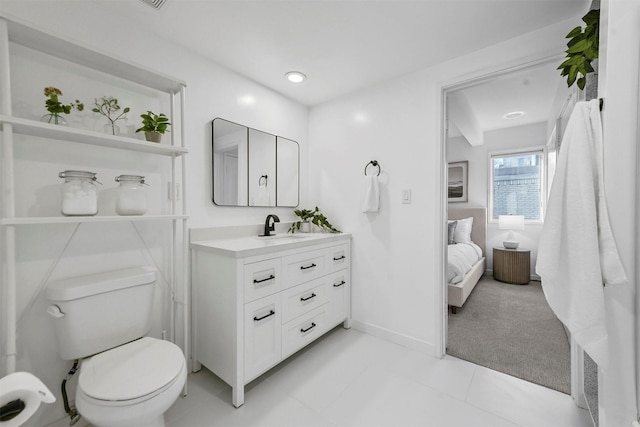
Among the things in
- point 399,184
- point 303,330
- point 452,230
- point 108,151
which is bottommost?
point 303,330

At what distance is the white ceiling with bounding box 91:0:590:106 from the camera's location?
151 centimetres

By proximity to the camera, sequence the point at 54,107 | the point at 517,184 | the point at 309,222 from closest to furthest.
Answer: the point at 54,107, the point at 309,222, the point at 517,184

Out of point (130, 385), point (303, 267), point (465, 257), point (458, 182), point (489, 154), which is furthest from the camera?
point (458, 182)

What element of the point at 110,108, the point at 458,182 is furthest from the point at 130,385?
the point at 458,182

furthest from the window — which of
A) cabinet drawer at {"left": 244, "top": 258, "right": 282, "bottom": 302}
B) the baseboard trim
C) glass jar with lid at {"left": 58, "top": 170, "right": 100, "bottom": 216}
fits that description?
glass jar with lid at {"left": 58, "top": 170, "right": 100, "bottom": 216}

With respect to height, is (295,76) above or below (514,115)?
below

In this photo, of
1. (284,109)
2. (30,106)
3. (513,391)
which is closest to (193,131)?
(30,106)

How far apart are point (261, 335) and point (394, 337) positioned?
120cm

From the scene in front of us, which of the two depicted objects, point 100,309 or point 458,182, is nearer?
point 100,309

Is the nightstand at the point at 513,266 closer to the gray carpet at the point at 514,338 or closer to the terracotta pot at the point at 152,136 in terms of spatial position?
the gray carpet at the point at 514,338

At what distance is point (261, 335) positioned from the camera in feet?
5.49

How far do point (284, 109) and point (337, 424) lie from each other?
2456mm

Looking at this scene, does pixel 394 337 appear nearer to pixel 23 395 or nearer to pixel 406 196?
pixel 406 196

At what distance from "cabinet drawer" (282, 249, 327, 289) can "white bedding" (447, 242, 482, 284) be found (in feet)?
4.87
